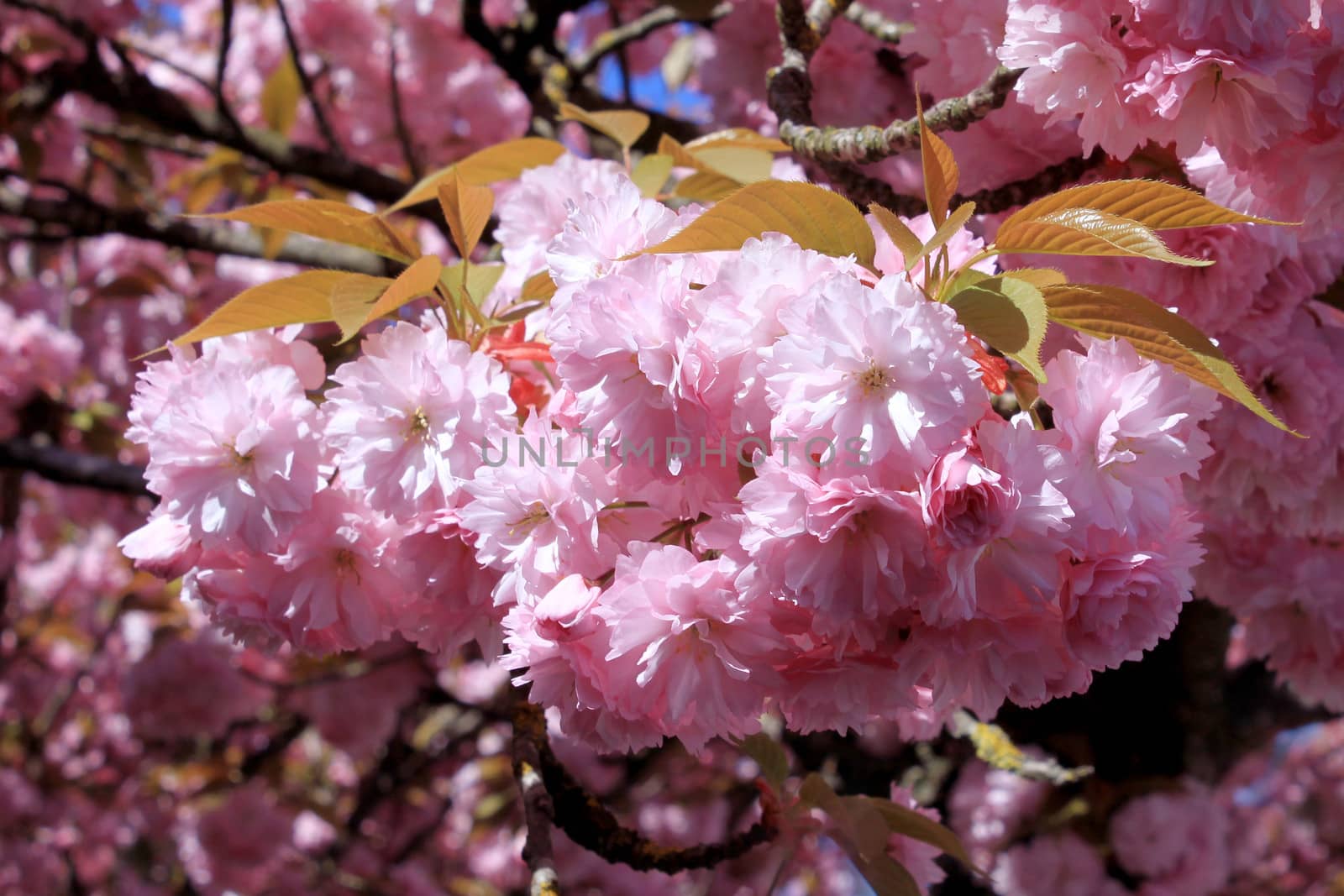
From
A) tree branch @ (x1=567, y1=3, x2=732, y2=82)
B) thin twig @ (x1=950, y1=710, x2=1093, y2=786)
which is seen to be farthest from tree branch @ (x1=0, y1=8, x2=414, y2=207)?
thin twig @ (x1=950, y1=710, x2=1093, y2=786)

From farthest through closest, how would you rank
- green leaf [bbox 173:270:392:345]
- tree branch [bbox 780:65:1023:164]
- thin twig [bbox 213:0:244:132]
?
thin twig [bbox 213:0:244:132] → tree branch [bbox 780:65:1023:164] → green leaf [bbox 173:270:392:345]

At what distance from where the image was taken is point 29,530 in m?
5.57

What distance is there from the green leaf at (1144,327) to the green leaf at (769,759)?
2.12 ft

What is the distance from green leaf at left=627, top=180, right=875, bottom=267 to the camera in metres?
0.71

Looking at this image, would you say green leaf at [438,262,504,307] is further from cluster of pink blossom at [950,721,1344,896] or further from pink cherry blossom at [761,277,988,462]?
cluster of pink blossom at [950,721,1344,896]

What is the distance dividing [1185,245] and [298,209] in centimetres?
93

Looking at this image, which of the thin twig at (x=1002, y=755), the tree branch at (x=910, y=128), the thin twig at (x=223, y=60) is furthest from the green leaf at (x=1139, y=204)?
the thin twig at (x=223, y=60)

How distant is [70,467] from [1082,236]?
2.24 metres

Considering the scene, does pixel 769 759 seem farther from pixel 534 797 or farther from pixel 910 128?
pixel 910 128

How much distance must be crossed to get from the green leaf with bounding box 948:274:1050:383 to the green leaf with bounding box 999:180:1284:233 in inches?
2.3

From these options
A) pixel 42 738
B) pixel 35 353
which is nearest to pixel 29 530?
pixel 42 738

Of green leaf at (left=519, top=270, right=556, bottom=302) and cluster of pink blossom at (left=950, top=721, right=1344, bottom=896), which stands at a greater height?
green leaf at (left=519, top=270, right=556, bottom=302)

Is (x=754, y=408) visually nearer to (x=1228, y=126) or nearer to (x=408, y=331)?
(x=408, y=331)

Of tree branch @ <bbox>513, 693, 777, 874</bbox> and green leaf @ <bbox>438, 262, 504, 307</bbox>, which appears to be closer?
green leaf @ <bbox>438, 262, 504, 307</bbox>
